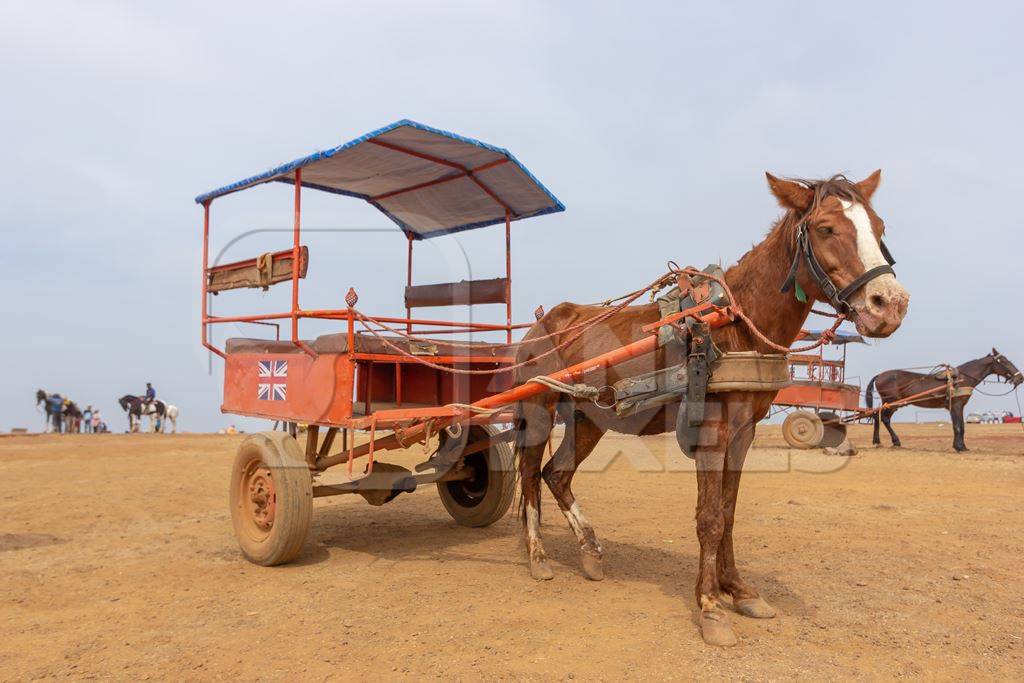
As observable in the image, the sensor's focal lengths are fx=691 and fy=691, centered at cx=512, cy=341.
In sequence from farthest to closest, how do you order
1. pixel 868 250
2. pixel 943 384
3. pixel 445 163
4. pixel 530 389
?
pixel 943 384 → pixel 445 163 → pixel 530 389 → pixel 868 250

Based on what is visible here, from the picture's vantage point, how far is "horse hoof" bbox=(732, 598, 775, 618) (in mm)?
4051

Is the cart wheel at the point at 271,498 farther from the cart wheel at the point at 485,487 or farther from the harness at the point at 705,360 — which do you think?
the harness at the point at 705,360

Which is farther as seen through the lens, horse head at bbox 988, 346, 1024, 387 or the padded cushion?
horse head at bbox 988, 346, 1024, 387

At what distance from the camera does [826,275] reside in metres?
3.54

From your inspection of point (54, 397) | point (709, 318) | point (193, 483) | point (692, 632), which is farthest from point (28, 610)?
point (54, 397)

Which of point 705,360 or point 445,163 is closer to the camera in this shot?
point 705,360

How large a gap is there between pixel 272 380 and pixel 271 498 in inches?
40.5

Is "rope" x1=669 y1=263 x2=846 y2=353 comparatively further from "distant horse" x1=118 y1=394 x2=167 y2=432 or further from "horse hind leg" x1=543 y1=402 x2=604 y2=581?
"distant horse" x1=118 y1=394 x2=167 y2=432

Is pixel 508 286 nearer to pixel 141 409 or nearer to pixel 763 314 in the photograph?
pixel 763 314

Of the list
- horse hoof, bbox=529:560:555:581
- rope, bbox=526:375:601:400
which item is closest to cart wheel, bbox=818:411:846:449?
horse hoof, bbox=529:560:555:581

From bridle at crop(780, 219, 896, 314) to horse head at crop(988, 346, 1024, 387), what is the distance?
54.4ft

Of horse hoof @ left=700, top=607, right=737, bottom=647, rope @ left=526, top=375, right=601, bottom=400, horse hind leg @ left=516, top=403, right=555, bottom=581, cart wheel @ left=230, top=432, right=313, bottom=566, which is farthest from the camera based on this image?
horse hind leg @ left=516, top=403, right=555, bottom=581

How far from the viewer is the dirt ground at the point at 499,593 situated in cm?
346

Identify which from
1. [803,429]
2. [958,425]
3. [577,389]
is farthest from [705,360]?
[958,425]
